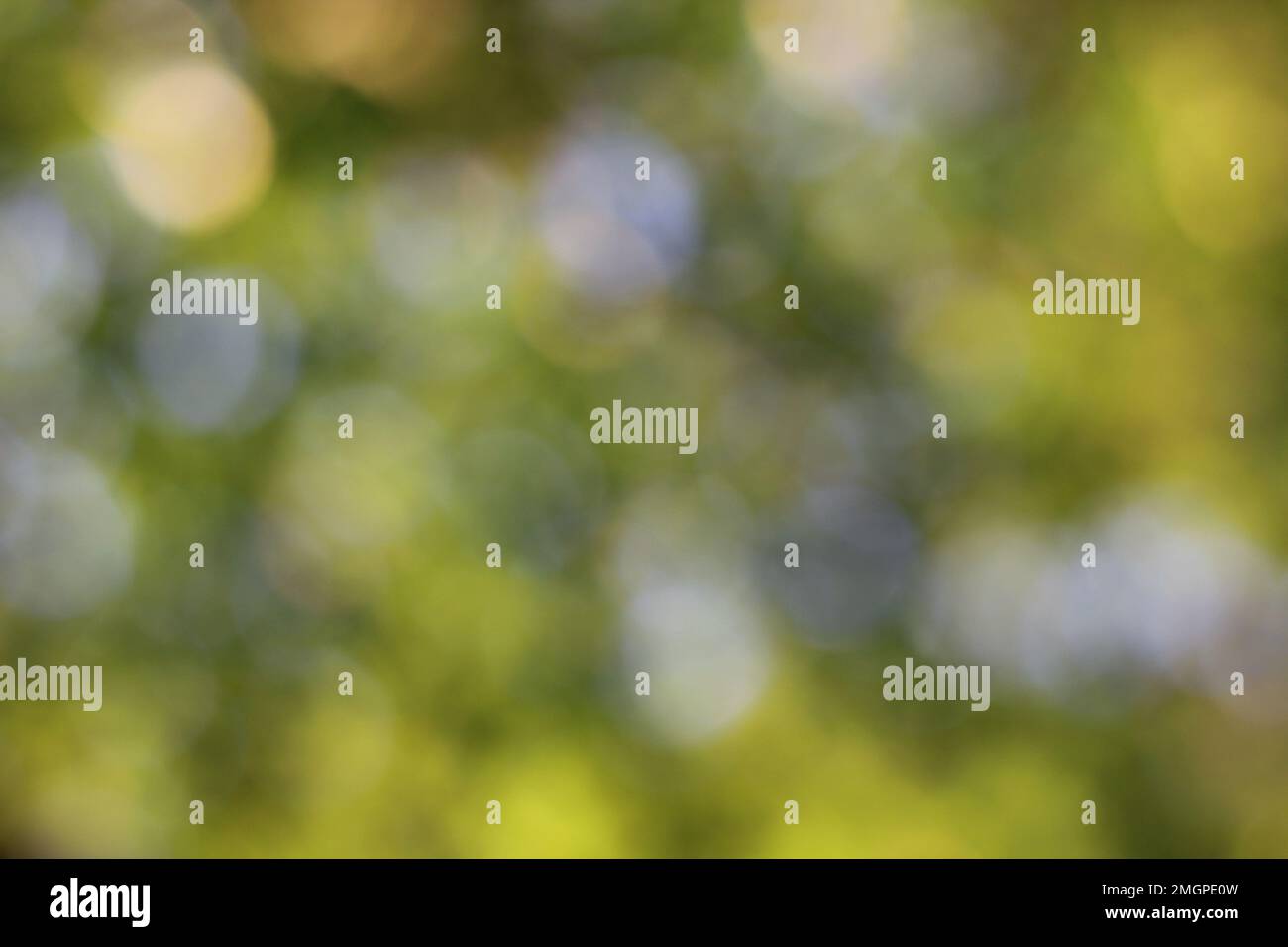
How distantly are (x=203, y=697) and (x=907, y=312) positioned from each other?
2.19ft

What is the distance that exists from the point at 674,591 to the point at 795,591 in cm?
10

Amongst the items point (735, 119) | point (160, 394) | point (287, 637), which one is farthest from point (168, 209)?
point (735, 119)

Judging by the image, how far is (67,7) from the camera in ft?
2.86

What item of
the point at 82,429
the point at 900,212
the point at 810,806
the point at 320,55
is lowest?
the point at 810,806

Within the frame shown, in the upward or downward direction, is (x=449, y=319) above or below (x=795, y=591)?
above

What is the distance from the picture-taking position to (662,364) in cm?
87

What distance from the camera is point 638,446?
2.80 ft

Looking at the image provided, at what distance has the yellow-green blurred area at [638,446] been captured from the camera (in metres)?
0.83

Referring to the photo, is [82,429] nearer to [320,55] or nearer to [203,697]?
[203,697]

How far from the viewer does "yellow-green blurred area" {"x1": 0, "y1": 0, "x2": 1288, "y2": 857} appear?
0.83 meters

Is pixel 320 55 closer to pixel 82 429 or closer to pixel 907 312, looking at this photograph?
pixel 82 429

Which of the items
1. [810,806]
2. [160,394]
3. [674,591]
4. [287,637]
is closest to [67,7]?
[160,394]

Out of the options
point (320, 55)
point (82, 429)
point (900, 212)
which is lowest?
point (82, 429)

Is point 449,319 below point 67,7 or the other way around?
below
